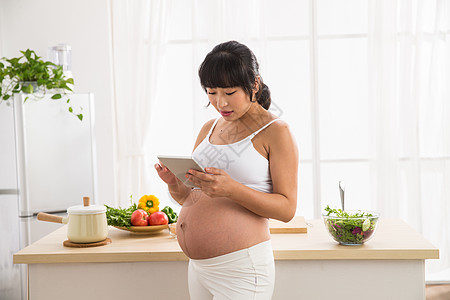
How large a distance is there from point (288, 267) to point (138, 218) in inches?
24.9

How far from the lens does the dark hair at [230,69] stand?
1.42 m

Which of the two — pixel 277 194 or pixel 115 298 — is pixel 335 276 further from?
pixel 115 298

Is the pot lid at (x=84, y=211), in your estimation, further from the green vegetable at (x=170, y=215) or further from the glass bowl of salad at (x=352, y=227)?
the glass bowl of salad at (x=352, y=227)

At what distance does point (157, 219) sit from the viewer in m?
1.98

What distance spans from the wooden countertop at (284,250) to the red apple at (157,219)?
10cm

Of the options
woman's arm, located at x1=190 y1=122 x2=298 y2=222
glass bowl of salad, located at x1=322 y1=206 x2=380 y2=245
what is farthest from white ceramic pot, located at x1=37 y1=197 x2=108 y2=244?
glass bowl of salad, located at x1=322 y1=206 x2=380 y2=245

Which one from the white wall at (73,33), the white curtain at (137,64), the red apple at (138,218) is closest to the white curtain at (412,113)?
the white curtain at (137,64)

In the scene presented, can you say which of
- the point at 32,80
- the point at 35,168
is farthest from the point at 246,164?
the point at 32,80

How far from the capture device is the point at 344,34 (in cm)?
380

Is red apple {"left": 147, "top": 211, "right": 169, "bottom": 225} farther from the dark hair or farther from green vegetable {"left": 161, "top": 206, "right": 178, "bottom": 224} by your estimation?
the dark hair

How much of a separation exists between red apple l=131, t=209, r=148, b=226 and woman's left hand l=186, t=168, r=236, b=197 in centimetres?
67

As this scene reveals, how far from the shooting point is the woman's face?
4.71 ft

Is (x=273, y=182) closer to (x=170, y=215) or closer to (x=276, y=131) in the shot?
(x=276, y=131)

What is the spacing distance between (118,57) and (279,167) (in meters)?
2.64
